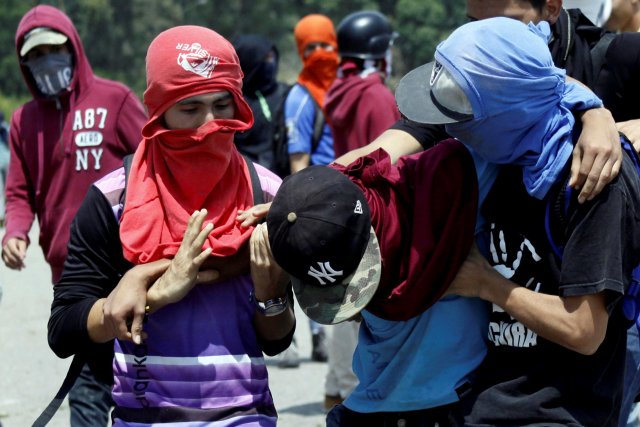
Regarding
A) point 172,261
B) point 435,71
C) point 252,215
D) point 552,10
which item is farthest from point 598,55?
point 172,261

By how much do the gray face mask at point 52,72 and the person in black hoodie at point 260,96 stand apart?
179 cm

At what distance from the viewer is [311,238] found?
2.53 metres

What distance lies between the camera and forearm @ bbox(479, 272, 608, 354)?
2.53 m

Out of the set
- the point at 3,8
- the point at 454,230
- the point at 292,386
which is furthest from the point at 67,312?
the point at 3,8

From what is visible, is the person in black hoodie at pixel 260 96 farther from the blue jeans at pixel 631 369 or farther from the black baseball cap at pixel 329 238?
the black baseball cap at pixel 329 238

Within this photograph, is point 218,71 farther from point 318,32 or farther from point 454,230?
point 318,32

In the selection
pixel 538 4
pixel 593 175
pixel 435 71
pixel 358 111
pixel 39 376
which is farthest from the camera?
pixel 39 376

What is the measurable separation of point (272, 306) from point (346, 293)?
47 centimetres

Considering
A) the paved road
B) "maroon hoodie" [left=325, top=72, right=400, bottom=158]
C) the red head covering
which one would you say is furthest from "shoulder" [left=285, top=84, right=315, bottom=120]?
the red head covering

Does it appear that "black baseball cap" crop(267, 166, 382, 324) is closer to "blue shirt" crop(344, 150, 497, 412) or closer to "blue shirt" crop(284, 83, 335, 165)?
"blue shirt" crop(344, 150, 497, 412)

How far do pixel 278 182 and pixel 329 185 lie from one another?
77cm

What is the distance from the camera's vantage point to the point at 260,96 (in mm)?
7305

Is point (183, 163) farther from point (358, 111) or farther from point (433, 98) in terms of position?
point (358, 111)

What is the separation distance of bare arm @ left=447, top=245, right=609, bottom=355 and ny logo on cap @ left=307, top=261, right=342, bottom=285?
1.00 feet
